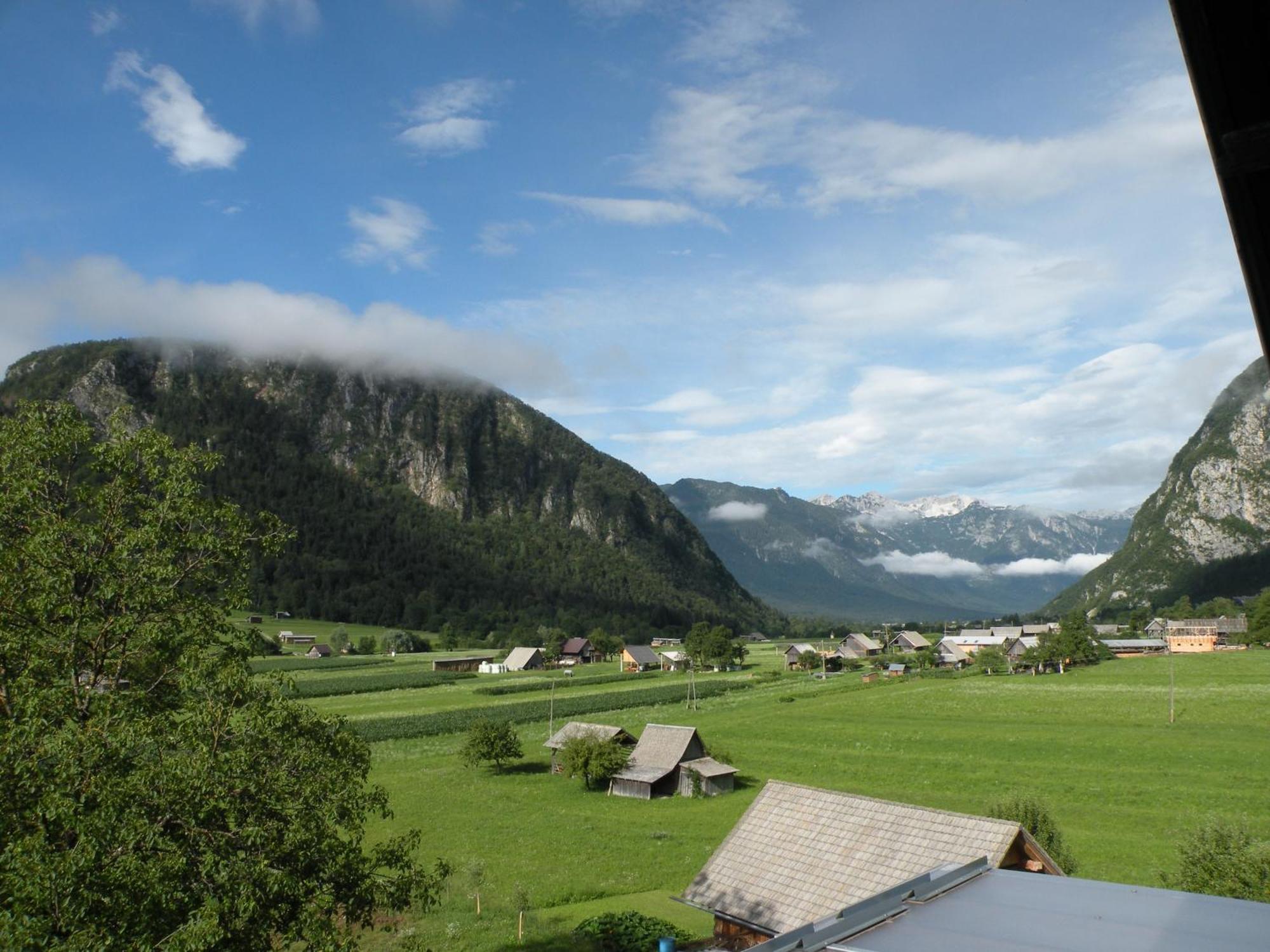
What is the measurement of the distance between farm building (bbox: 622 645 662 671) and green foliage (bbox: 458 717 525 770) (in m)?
94.1

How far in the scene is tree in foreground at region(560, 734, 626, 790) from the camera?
51.8 m

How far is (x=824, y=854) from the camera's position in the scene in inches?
948

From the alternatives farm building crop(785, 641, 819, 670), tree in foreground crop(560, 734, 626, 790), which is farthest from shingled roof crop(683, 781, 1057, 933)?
farm building crop(785, 641, 819, 670)

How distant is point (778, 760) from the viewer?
59.9m

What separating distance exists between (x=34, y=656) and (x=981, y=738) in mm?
66866

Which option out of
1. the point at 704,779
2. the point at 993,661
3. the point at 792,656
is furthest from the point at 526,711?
the point at 993,661

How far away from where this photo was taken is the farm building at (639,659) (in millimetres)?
154250

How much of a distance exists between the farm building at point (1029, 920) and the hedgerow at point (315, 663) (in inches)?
5291

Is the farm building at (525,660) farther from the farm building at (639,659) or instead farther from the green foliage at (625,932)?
the green foliage at (625,932)

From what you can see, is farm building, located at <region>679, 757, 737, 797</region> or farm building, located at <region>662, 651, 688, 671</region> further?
farm building, located at <region>662, 651, 688, 671</region>

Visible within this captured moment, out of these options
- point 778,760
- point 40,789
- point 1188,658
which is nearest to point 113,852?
point 40,789

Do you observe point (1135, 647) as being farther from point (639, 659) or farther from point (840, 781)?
point (840, 781)

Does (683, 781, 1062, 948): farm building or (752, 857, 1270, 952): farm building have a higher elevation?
(752, 857, 1270, 952): farm building

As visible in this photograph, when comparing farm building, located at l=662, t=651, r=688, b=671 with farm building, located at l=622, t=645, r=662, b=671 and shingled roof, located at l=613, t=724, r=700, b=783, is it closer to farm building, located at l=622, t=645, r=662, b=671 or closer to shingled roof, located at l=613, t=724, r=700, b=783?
farm building, located at l=622, t=645, r=662, b=671
